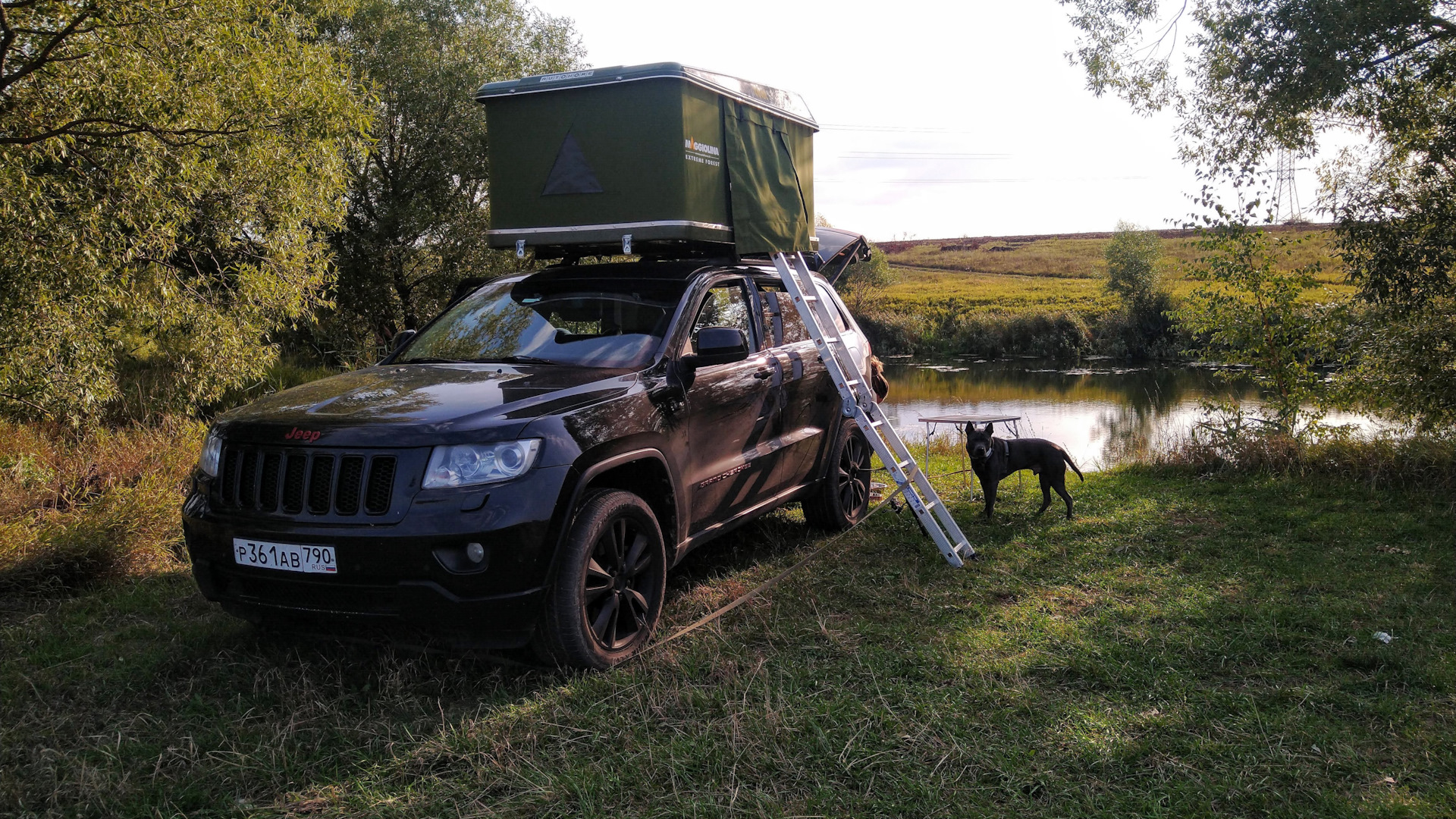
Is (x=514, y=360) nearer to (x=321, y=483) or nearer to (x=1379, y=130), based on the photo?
(x=321, y=483)

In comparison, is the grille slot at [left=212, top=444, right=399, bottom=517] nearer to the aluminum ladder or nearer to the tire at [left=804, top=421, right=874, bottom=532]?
the aluminum ladder

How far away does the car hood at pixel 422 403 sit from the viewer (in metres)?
3.60

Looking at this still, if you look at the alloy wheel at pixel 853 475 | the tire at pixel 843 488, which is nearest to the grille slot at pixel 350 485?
the tire at pixel 843 488

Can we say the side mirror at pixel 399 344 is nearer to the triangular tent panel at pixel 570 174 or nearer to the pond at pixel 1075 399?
the triangular tent panel at pixel 570 174

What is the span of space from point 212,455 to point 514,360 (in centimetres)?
141

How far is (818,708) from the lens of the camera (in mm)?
3553

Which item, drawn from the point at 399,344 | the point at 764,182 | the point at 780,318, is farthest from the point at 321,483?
the point at 764,182

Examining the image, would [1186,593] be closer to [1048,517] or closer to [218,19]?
[1048,517]

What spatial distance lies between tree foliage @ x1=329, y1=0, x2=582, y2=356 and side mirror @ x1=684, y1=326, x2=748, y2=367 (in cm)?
1497

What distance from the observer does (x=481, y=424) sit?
360 centimetres

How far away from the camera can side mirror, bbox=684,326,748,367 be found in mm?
4492

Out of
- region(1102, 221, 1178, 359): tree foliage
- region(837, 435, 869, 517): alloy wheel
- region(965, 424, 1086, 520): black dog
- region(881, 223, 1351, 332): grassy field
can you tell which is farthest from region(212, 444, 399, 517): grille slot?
region(1102, 221, 1178, 359): tree foliage

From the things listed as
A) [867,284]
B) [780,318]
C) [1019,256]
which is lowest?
[780,318]

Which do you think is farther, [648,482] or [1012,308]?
[1012,308]
